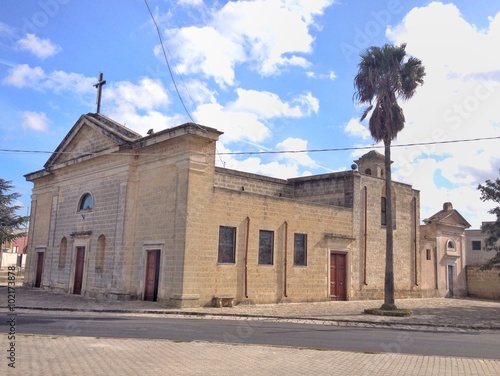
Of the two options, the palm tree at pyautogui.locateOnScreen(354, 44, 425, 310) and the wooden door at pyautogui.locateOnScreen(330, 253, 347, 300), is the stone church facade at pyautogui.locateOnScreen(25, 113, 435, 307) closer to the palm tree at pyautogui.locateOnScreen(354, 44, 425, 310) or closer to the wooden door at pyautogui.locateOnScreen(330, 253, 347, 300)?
the wooden door at pyautogui.locateOnScreen(330, 253, 347, 300)

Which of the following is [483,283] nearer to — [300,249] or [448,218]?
[448,218]

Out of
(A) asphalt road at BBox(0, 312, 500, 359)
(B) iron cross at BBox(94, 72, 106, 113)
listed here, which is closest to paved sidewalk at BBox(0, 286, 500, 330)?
(A) asphalt road at BBox(0, 312, 500, 359)

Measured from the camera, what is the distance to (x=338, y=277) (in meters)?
26.4

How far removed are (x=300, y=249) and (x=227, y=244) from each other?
4685mm

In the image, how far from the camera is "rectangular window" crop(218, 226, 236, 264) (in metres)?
21.1

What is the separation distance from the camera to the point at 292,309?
20688 millimetres

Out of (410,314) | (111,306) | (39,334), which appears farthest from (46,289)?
(410,314)

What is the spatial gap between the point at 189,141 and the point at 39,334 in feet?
35.1

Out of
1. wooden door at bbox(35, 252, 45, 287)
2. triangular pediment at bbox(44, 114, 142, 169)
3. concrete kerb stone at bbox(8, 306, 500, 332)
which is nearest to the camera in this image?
concrete kerb stone at bbox(8, 306, 500, 332)

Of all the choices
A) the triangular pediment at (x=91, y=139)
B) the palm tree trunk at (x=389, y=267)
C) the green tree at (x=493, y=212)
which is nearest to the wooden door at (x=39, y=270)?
the triangular pediment at (x=91, y=139)

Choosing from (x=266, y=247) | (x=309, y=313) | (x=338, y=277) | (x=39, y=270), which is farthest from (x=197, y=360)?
(x=39, y=270)

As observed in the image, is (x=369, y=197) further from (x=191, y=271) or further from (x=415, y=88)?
(x=191, y=271)

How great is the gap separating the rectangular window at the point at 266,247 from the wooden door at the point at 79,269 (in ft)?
32.9

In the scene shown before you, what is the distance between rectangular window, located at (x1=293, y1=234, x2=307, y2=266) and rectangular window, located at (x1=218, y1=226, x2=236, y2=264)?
12.9ft
